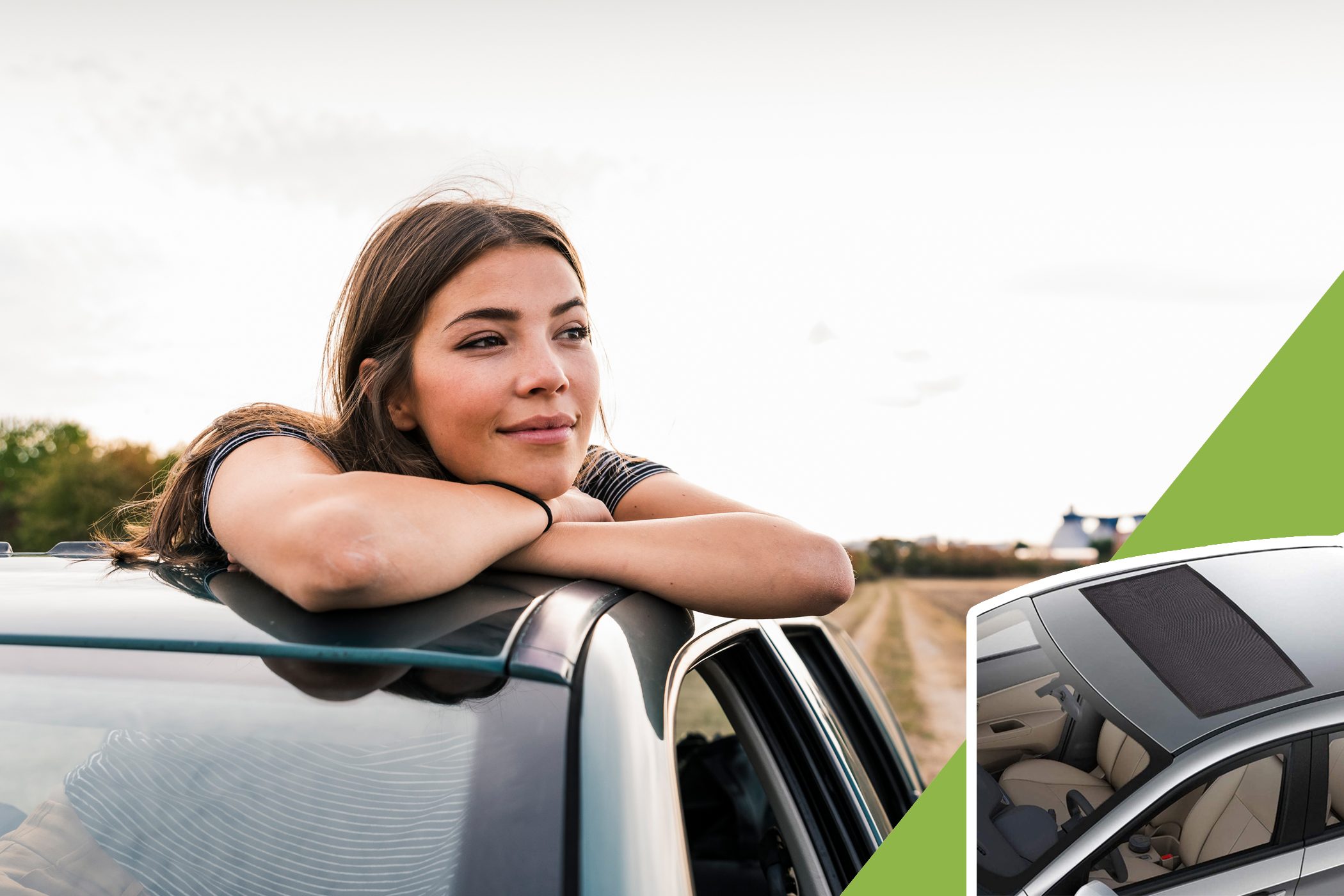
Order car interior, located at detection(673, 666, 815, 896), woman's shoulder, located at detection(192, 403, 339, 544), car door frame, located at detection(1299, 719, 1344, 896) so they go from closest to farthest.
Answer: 1. car door frame, located at detection(1299, 719, 1344, 896)
2. woman's shoulder, located at detection(192, 403, 339, 544)
3. car interior, located at detection(673, 666, 815, 896)

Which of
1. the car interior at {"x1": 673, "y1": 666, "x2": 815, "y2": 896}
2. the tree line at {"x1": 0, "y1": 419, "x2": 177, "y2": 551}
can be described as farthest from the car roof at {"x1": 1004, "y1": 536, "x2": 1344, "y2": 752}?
the tree line at {"x1": 0, "y1": 419, "x2": 177, "y2": 551}

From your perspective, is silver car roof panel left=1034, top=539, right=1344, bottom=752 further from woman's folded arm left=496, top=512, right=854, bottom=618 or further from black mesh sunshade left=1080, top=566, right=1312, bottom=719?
woman's folded arm left=496, top=512, right=854, bottom=618

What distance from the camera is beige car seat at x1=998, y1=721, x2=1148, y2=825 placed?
3.03ft

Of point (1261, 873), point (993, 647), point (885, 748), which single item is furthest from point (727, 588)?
point (885, 748)

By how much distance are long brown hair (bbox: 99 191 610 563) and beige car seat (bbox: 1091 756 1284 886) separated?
1380 millimetres

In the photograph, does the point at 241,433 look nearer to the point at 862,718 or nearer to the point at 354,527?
the point at 354,527

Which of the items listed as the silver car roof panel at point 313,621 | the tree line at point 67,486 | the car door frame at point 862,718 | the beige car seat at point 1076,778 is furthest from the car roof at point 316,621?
the tree line at point 67,486

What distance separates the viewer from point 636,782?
45.8 inches

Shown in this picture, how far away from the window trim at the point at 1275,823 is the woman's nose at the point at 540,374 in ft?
3.76

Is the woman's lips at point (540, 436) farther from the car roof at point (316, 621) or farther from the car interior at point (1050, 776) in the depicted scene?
the car interior at point (1050, 776)

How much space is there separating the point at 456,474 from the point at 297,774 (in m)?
0.74

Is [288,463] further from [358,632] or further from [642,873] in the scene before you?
[642,873]

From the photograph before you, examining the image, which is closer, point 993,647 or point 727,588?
point 993,647

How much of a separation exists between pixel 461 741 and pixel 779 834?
3.54ft
